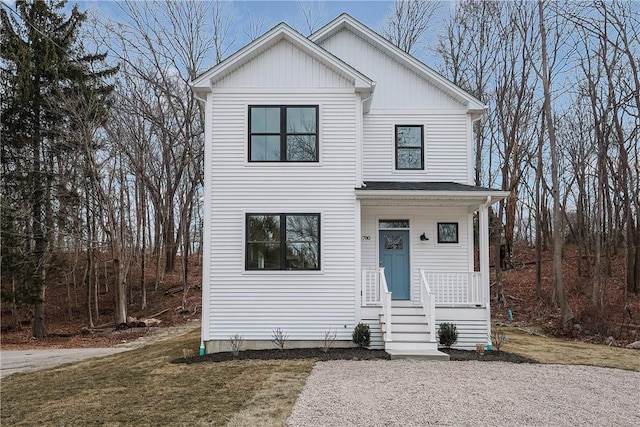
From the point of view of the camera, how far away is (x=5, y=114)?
19859 mm

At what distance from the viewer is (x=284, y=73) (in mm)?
11258

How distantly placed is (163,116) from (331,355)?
16.6 metres

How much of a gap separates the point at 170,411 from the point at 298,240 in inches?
203

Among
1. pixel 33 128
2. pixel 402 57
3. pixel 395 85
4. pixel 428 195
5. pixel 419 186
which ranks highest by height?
pixel 402 57

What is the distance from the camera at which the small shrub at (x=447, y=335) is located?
425 inches

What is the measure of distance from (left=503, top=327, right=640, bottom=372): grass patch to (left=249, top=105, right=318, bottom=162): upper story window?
641cm

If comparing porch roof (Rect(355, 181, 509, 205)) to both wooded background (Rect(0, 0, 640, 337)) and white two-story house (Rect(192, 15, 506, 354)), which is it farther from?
wooded background (Rect(0, 0, 640, 337))

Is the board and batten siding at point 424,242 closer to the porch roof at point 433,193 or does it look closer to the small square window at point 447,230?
the small square window at point 447,230

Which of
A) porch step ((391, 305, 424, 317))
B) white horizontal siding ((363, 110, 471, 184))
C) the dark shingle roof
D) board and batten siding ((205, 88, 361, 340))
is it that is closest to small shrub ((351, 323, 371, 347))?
board and batten siding ((205, 88, 361, 340))

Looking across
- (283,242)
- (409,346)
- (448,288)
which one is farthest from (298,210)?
(448,288)

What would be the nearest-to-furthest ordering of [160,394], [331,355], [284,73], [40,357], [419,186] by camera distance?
[160,394], [331,355], [284,73], [419,186], [40,357]

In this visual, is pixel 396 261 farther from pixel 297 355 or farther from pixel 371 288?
pixel 297 355

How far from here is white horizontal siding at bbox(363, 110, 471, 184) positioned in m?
12.8

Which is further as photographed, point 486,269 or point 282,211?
point 486,269
